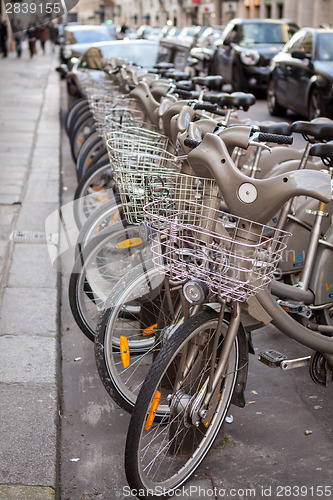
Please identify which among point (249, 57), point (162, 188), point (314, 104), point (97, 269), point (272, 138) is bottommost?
point (314, 104)

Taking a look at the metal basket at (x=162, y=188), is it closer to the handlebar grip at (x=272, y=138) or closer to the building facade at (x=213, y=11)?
the handlebar grip at (x=272, y=138)

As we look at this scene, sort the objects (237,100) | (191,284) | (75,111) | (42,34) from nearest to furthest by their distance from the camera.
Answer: (191,284), (237,100), (75,111), (42,34)

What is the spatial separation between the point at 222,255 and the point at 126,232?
1241 mm

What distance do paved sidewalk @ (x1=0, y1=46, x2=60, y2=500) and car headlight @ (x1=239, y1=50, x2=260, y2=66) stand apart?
7.32 metres

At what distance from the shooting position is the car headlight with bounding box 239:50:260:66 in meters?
16.2

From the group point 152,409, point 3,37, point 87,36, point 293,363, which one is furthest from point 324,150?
point 3,37

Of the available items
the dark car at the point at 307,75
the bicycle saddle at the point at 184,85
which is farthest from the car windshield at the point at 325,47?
the bicycle saddle at the point at 184,85

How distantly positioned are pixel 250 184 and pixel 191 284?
0.43 metres

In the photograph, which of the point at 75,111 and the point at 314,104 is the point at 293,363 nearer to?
the point at 75,111

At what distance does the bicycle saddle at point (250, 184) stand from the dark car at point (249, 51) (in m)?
14.0

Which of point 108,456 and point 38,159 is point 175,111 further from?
point 38,159

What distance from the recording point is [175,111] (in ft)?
11.9

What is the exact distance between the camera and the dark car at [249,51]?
1631cm

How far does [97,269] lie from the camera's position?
13.4 ft
